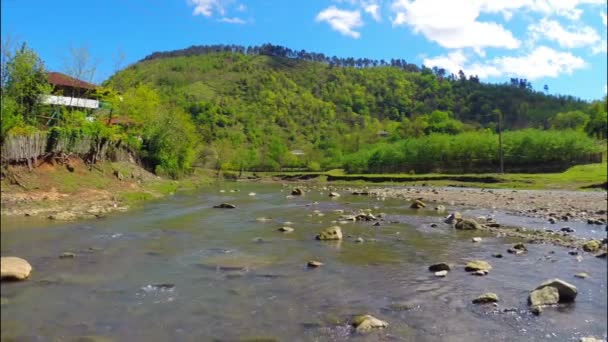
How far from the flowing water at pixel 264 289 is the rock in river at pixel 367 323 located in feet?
0.54

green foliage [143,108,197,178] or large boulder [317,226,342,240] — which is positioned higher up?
green foliage [143,108,197,178]

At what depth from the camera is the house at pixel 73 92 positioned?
3716 centimetres

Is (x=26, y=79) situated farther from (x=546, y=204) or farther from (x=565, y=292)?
(x=546, y=204)

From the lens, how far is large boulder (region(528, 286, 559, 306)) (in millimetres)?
10664

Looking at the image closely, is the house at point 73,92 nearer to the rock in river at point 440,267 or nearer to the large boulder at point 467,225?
the large boulder at point 467,225

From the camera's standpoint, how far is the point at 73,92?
44062 millimetres

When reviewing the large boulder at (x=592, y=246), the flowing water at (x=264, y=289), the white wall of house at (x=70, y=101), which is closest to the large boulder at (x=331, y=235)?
the flowing water at (x=264, y=289)

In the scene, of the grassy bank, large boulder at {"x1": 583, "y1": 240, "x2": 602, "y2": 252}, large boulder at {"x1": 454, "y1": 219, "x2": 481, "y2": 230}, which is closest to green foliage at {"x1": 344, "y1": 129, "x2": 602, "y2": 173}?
the grassy bank

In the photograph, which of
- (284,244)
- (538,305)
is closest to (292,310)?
(538,305)

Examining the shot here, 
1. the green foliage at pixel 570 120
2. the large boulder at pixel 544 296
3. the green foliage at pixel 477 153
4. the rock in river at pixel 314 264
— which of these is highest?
the green foliage at pixel 570 120

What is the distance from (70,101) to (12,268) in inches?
1626

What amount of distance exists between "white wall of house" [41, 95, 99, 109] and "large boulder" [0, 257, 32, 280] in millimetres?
26286

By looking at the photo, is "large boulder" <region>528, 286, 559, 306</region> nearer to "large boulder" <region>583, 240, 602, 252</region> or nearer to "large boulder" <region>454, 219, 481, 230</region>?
"large boulder" <region>583, 240, 602, 252</region>

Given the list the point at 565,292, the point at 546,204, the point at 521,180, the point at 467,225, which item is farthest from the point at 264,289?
the point at 521,180
